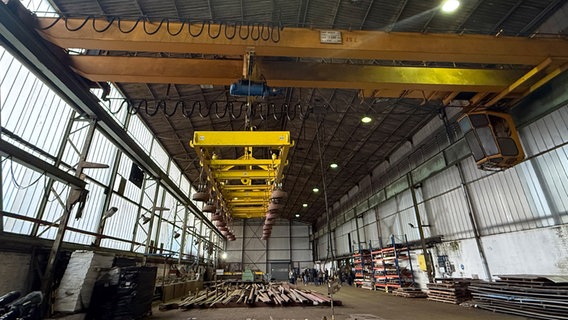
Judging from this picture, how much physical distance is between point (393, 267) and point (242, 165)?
1103cm

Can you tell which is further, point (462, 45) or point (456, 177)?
point (456, 177)

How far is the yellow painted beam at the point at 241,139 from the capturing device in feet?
22.2

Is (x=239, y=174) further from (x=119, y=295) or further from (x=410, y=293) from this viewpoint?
(x=410, y=293)

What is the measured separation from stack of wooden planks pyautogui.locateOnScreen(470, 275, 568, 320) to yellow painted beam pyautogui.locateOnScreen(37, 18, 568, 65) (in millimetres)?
5360

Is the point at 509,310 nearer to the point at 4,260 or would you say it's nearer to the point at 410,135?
the point at 410,135

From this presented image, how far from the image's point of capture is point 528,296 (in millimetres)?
6492

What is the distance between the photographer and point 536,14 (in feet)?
24.1

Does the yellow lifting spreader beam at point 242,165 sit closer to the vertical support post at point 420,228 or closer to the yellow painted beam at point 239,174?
the yellow painted beam at point 239,174

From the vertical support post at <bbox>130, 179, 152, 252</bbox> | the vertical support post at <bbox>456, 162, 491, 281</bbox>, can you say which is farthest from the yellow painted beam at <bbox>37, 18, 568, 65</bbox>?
the vertical support post at <bbox>130, 179, 152, 252</bbox>

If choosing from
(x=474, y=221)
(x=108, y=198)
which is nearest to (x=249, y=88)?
(x=108, y=198)

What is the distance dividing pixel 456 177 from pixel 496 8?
6.53 m

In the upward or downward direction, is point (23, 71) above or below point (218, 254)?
above

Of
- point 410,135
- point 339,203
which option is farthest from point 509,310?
point 339,203

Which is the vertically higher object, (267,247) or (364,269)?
(267,247)
